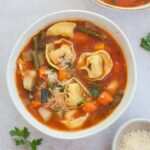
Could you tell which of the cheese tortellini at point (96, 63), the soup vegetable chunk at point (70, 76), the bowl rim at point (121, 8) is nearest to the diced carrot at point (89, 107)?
the soup vegetable chunk at point (70, 76)

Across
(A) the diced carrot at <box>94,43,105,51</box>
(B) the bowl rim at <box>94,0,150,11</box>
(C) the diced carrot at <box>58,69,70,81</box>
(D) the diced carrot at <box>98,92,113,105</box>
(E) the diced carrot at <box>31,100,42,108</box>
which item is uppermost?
(B) the bowl rim at <box>94,0,150,11</box>

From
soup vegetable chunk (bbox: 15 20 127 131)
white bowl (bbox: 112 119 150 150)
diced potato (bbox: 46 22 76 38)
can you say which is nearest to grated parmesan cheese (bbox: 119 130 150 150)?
white bowl (bbox: 112 119 150 150)

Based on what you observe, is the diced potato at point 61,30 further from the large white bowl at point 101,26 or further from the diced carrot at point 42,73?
the diced carrot at point 42,73

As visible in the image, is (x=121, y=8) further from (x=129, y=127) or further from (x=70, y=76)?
(x=129, y=127)

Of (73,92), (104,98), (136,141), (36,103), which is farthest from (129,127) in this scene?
(36,103)

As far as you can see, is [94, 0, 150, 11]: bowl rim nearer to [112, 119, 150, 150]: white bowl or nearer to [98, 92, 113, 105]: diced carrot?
[98, 92, 113, 105]: diced carrot
